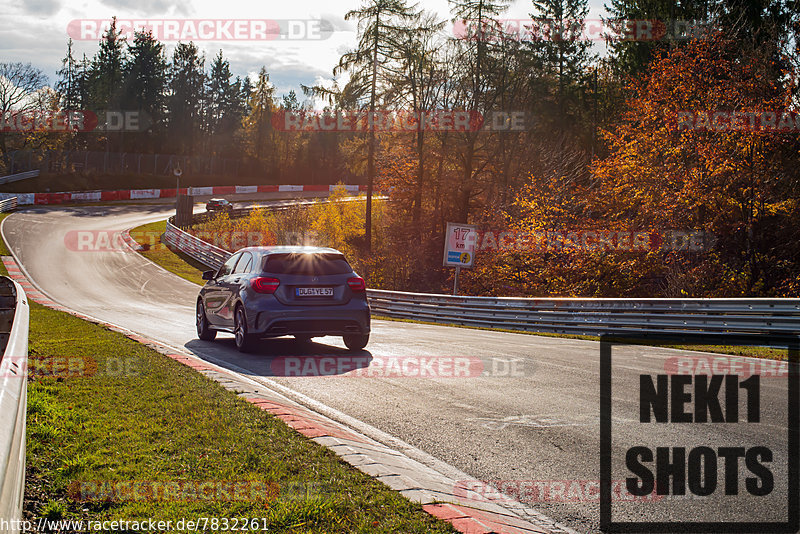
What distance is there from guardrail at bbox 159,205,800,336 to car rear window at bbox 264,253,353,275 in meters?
8.05

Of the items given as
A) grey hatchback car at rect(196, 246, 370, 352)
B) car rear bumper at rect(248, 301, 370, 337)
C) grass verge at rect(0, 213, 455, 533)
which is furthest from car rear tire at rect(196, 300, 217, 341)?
grass verge at rect(0, 213, 455, 533)

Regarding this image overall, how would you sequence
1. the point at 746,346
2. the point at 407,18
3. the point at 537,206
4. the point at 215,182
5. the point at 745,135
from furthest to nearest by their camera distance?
1. the point at 215,182
2. the point at 407,18
3. the point at 537,206
4. the point at 745,135
5. the point at 746,346

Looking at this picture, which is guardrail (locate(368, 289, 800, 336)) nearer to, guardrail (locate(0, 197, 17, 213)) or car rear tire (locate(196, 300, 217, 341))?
car rear tire (locate(196, 300, 217, 341))

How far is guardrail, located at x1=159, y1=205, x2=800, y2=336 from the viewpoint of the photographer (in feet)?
45.2

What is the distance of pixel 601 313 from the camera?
59.7 feet

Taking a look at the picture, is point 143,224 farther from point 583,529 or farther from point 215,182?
point 583,529

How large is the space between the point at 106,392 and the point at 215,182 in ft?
289

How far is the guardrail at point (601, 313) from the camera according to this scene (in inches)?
543

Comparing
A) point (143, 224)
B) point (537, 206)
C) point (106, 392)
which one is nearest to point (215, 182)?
point (143, 224)

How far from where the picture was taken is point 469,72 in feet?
143
